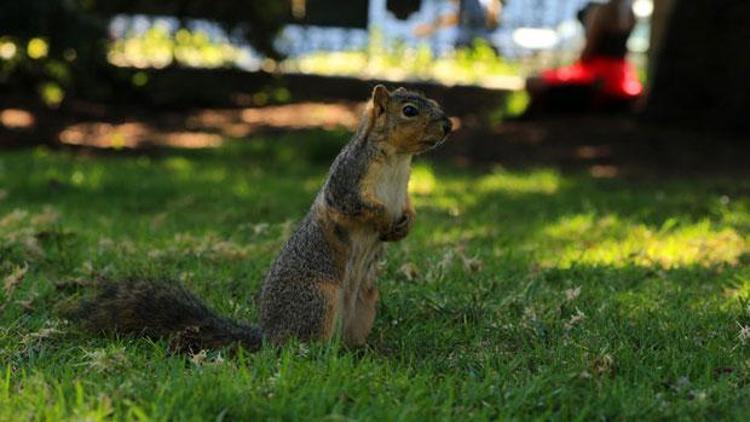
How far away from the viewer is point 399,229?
12.8 ft

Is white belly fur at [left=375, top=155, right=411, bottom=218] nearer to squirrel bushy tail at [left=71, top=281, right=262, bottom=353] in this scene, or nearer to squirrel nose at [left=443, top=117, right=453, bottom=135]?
squirrel nose at [left=443, top=117, right=453, bottom=135]

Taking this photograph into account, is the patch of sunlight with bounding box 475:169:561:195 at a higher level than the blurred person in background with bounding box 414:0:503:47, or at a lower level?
lower

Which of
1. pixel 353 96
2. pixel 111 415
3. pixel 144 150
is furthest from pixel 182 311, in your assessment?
pixel 353 96

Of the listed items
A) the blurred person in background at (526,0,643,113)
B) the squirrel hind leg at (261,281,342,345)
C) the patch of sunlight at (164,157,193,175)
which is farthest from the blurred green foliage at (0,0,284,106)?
the squirrel hind leg at (261,281,342,345)

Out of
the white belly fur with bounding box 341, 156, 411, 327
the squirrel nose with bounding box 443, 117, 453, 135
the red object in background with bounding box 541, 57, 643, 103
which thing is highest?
the squirrel nose with bounding box 443, 117, 453, 135

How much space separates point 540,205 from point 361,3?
6791mm

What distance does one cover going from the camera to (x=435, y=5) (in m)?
14.8

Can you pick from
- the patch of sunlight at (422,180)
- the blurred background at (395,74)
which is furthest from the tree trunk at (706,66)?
the patch of sunlight at (422,180)

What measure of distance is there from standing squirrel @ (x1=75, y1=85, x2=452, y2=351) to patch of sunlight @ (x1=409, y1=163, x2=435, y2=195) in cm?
421

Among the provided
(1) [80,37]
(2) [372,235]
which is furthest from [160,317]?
(1) [80,37]

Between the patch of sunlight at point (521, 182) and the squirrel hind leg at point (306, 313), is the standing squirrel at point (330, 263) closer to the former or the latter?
the squirrel hind leg at point (306, 313)

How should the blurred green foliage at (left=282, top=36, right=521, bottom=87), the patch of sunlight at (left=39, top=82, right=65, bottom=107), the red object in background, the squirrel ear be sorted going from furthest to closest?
1. the blurred green foliage at (left=282, top=36, right=521, bottom=87)
2. the patch of sunlight at (left=39, top=82, right=65, bottom=107)
3. the red object in background
4. the squirrel ear

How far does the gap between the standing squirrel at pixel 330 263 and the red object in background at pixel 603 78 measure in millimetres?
7764

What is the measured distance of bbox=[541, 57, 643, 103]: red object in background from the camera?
37.5ft
